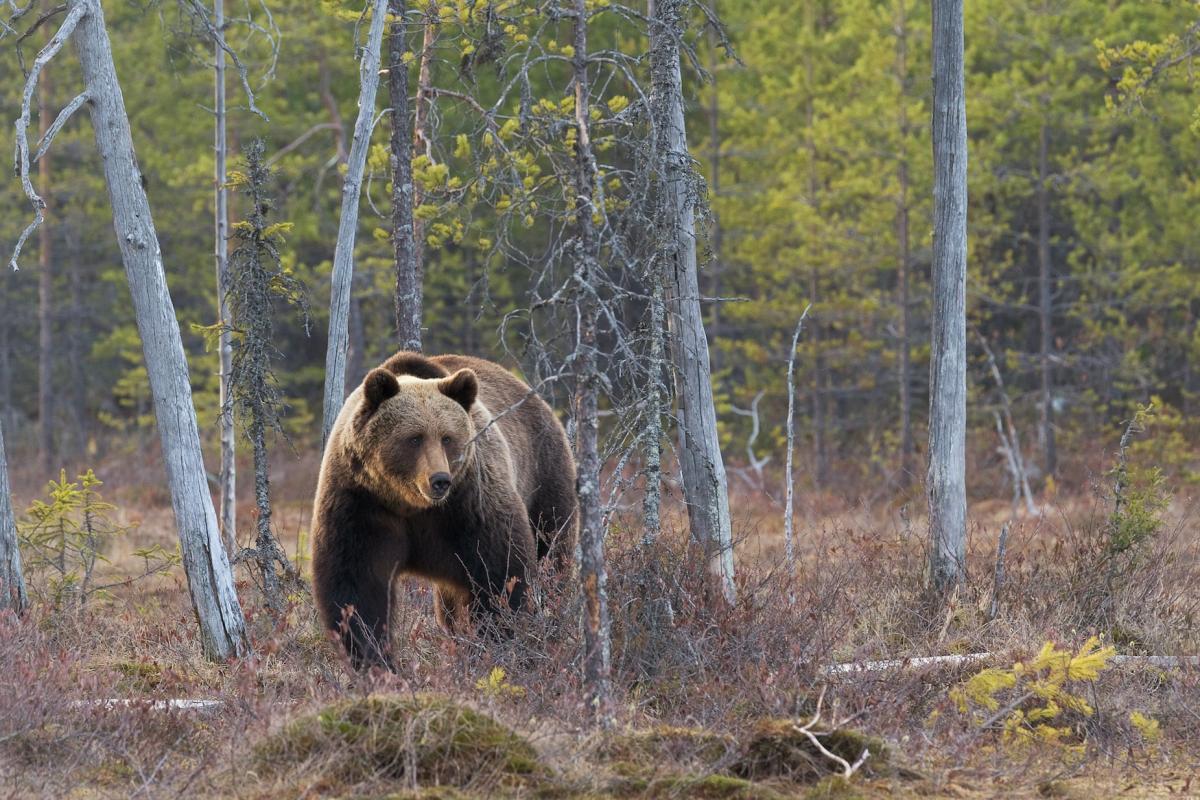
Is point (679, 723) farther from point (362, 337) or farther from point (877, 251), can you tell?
point (362, 337)

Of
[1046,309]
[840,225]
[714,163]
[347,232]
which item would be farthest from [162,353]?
[1046,309]

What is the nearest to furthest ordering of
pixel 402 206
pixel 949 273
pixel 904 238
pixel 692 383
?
pixel 692 383 → pixel 949 273 → pixel 402 206 → pixel 904 238

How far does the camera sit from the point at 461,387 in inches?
301

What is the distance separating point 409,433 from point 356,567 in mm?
852

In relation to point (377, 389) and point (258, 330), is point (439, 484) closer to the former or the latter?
point (377, 389)

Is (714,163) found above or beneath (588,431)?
above

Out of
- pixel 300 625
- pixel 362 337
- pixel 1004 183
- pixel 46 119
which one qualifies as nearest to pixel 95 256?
pixel 46 119

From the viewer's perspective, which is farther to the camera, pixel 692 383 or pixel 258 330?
pixel 258 330

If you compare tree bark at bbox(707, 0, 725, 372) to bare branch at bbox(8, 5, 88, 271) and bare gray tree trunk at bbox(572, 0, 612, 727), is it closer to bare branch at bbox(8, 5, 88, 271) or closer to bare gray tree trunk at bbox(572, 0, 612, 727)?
bare branch at bbox(8, 5, 88, 271)

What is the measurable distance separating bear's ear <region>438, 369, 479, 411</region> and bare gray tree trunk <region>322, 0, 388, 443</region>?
10.1ft


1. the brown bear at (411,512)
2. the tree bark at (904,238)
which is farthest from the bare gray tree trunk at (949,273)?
the tree bark at (904,238)

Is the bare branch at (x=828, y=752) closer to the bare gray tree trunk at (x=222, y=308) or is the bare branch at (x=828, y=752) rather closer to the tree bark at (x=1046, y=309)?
the bare gray tree trunk at (x=222, y=308)

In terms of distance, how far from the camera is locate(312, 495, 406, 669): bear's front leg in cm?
742

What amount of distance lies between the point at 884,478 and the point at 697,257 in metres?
14.8
